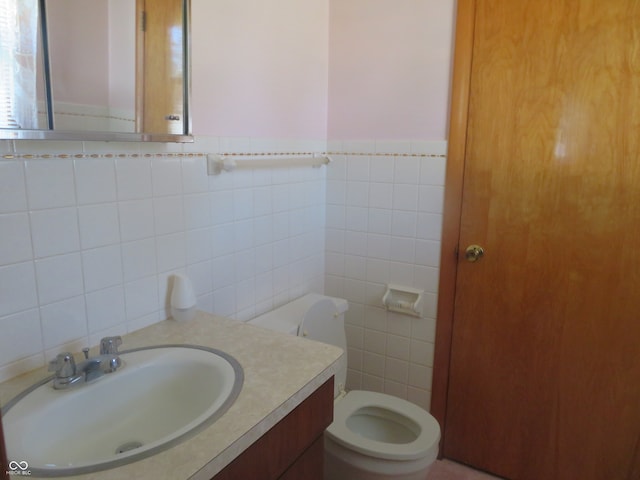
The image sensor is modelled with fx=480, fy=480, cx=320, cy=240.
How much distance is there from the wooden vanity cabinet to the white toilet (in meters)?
0.42

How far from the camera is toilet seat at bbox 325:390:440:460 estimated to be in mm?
1660

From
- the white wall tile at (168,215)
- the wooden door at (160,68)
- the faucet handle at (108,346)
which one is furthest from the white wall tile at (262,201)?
the faucet handle at (108,346)

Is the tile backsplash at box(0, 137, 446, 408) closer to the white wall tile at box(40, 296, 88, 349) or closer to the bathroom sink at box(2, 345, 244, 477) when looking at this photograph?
the white wall tile at box(40, 296, 88, 349)

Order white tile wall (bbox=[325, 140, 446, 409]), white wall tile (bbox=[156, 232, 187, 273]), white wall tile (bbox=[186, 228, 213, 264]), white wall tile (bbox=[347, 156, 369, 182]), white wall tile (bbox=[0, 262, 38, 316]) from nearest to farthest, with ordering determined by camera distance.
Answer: white wall tile (bbox=[0, 262, 38, 316]) → white wall tile (bbox=[156, 232, 187, 273]) → white wall tile (bbox=[186, 228, 213, 264]) → white tile wall (bbox=[325, 140, 446, 409]) → white wall tile (bbox=[347, 156, 369, 182])

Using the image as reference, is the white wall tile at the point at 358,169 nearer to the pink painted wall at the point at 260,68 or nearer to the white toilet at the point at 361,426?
the pink painted wall at the point at 260,68

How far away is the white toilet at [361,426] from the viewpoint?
1.67 metres

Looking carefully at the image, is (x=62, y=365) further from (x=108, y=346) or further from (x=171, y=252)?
(x=171, y=252)

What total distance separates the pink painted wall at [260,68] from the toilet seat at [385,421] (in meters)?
1.13

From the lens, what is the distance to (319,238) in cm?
230

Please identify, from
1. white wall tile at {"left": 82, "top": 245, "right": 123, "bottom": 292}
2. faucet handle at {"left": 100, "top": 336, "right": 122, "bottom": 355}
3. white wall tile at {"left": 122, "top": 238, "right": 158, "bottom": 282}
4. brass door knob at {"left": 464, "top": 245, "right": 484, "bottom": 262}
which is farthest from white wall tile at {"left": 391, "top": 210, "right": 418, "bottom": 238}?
faucet handle at {"left": 100, "top": 336, "right": 122, "bottom": 355}

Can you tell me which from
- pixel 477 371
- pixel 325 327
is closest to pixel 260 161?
pixel 325 327

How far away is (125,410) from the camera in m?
1.19

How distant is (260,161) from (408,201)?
0.69m

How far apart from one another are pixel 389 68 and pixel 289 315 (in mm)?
1122
